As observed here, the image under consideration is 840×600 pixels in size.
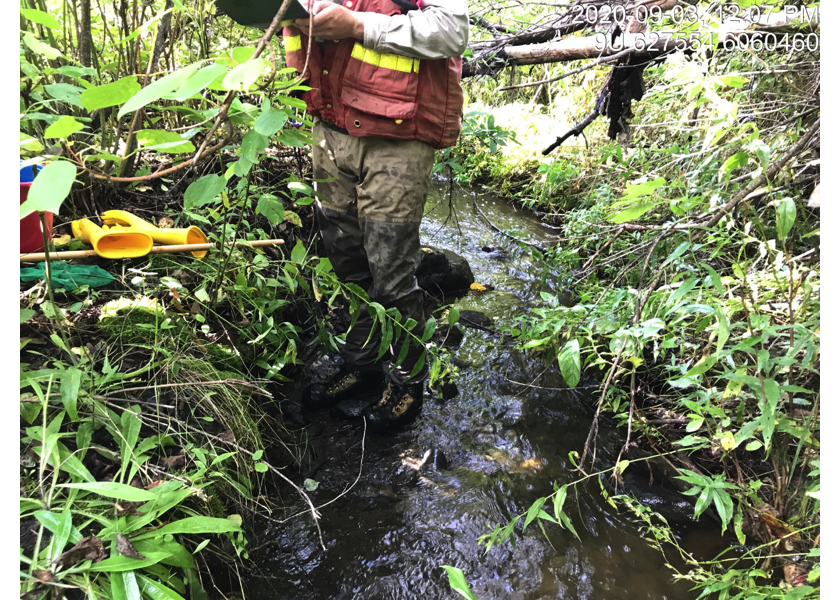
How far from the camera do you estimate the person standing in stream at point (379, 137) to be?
5.63 feet

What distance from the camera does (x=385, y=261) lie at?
213 centimetres

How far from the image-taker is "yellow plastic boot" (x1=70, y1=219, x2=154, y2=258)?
184 centimetres

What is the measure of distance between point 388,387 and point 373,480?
514 mm

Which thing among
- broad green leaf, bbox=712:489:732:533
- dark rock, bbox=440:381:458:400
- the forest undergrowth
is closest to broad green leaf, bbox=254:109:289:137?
the forest undergrowth

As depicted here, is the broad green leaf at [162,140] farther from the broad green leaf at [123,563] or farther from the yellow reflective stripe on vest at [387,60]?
the yellow reflective stripe on vest at [387,60]

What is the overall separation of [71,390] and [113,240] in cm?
87

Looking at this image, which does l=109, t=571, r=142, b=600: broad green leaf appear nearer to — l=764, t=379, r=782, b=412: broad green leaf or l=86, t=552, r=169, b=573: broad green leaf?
l=86, t=552, r=169, b=573: broad green leaf

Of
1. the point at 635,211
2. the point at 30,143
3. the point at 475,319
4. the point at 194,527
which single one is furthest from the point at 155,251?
the point at 475,319

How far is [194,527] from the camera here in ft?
3.63

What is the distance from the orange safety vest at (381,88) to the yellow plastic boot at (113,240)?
3.30ft

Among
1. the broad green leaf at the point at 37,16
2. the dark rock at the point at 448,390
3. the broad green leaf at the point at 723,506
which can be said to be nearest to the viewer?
the broad green leaf at the point at 37,16

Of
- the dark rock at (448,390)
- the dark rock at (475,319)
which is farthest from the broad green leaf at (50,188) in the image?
the dark rock at (475,319)
